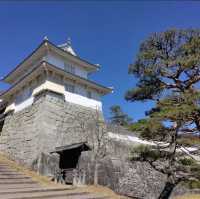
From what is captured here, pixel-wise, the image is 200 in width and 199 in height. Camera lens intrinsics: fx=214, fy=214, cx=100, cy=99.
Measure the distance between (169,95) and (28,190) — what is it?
609 centimetres

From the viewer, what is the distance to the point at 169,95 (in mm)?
8281

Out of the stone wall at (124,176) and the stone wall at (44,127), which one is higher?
the stone wall at (44,127)

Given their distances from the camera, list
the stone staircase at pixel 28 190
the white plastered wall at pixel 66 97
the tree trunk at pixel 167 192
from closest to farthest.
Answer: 1. the stone staircase at pixel 28 190
2. the tree trunk at pixel 167 192
3. the white plastered wall at pixel 66 97

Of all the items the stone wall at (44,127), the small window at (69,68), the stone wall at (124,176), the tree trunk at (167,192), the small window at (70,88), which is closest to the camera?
the tree trunk at (167,192)

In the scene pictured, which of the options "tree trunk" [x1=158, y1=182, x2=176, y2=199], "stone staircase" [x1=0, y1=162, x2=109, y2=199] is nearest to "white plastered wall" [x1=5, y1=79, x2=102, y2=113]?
"stone staircase" [x1=0, y1=162, x2=109, y2=199]

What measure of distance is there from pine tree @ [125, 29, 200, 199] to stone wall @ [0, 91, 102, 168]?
4.76 m

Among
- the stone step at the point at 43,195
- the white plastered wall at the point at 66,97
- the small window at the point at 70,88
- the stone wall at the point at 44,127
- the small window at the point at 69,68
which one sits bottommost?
the stone step at the point at 43,195

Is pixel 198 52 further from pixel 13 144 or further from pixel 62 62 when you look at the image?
pixel 13 144

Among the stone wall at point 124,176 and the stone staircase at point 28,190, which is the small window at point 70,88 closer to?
the stone wall at point 124,176

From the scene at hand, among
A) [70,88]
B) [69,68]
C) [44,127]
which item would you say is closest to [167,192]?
[44,127]

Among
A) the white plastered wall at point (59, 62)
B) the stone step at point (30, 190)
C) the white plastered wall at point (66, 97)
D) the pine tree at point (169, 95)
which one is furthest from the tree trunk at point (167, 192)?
the white plastered wall at point (59, 62)

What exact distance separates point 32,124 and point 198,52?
9.48 m

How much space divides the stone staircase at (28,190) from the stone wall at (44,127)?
2146 millimetres

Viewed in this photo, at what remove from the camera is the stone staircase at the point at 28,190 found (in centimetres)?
647
